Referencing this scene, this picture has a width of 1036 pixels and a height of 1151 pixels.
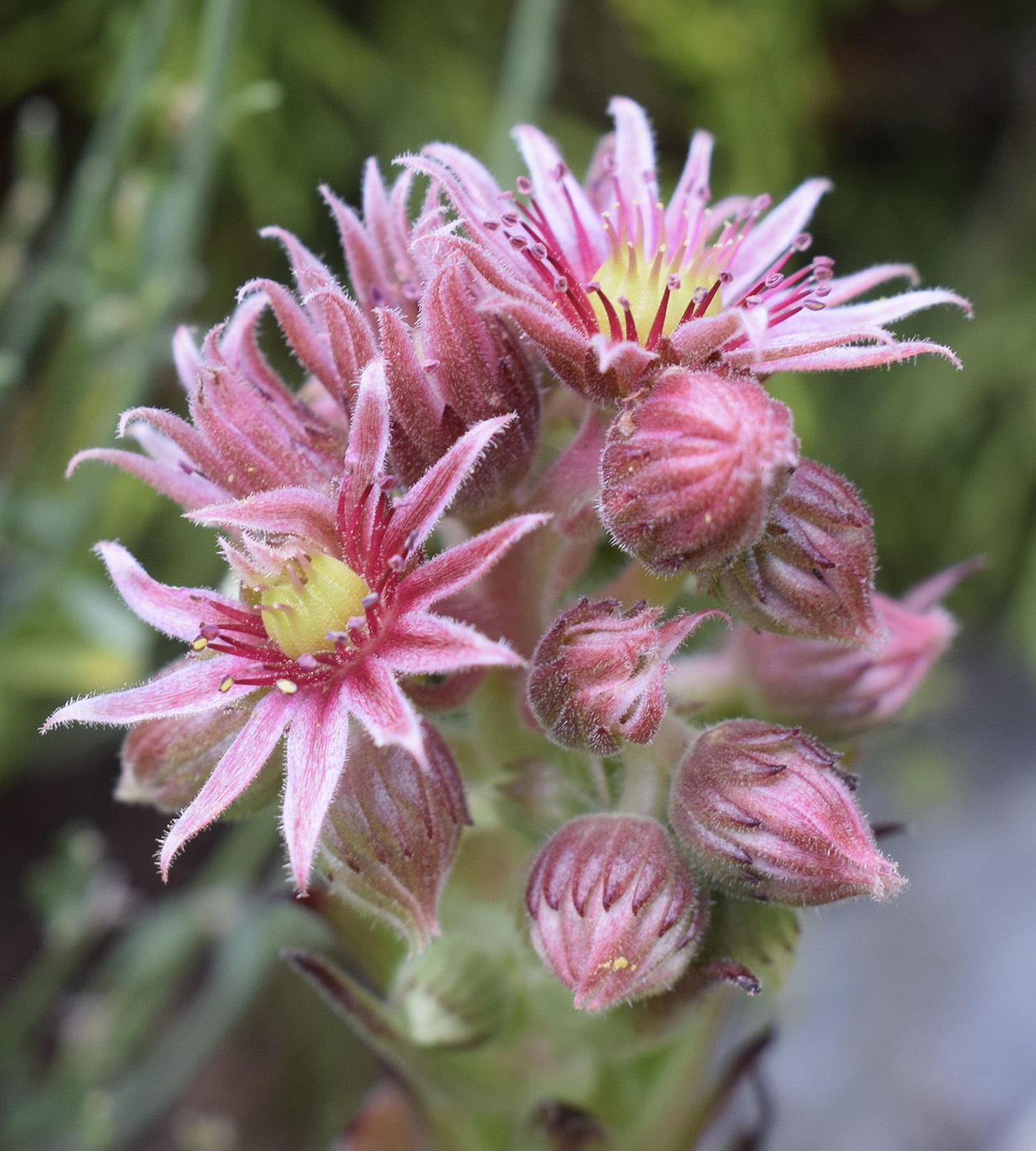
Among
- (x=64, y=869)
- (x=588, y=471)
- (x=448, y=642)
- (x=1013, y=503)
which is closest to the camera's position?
(x=448, y=642)

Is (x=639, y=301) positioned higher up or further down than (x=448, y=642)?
higher up

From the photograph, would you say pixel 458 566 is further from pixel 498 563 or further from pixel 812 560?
pixel 812 560

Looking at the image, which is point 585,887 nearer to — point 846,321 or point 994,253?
point 846,321

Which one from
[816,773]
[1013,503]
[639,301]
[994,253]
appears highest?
[639,301]

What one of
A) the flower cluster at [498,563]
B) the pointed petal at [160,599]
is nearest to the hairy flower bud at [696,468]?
the flower cluster at [498,563]

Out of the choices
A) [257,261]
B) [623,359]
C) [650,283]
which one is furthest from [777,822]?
[257,261]

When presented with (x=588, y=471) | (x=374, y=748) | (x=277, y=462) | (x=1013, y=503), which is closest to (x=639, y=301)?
(x=588, y=471)

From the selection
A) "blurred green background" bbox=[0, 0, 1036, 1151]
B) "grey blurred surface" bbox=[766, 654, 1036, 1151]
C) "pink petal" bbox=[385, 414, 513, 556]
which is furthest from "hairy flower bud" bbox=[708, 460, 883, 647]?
"grey blurred surface" bbox=[766, 654, 1036, 1151]

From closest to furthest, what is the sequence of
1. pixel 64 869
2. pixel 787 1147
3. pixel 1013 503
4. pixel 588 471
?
pixel 588 471 < pixel 64 869 < pixel 787 1147 < pixel 1013 503
